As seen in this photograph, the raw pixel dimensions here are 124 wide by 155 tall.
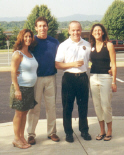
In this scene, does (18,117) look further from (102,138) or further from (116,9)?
(116,9)

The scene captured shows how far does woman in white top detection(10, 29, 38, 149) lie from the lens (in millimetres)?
4098

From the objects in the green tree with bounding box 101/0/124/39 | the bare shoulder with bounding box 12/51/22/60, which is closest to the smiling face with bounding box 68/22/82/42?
the bare shoulder with bounding box 12/51/22/60

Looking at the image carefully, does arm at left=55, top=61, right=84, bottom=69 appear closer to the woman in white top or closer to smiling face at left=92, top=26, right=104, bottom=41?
the woman in white top

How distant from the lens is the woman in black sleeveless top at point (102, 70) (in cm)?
448

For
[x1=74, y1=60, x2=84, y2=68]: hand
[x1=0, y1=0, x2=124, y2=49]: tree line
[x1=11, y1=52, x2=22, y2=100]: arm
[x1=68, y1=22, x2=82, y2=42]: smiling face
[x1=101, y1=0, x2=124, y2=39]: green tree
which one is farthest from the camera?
[x1=0, y1=0, x2=124, y2=49]: tree line

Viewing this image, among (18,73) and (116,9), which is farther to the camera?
(116,9)

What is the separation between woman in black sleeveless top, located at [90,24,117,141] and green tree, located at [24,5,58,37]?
46283mm

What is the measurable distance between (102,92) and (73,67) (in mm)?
604

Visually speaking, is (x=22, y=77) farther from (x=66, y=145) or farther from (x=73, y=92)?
(x=66, y=145)

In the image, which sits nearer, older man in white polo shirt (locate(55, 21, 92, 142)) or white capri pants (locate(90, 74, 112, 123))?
older man in white polo shirt (locate(55, 21, 92, 142))

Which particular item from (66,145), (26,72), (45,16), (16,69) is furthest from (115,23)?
(16,69)

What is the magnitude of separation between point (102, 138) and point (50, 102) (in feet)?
3.36

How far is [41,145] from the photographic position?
4473mm

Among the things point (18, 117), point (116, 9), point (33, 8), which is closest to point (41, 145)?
point (18, 117)
